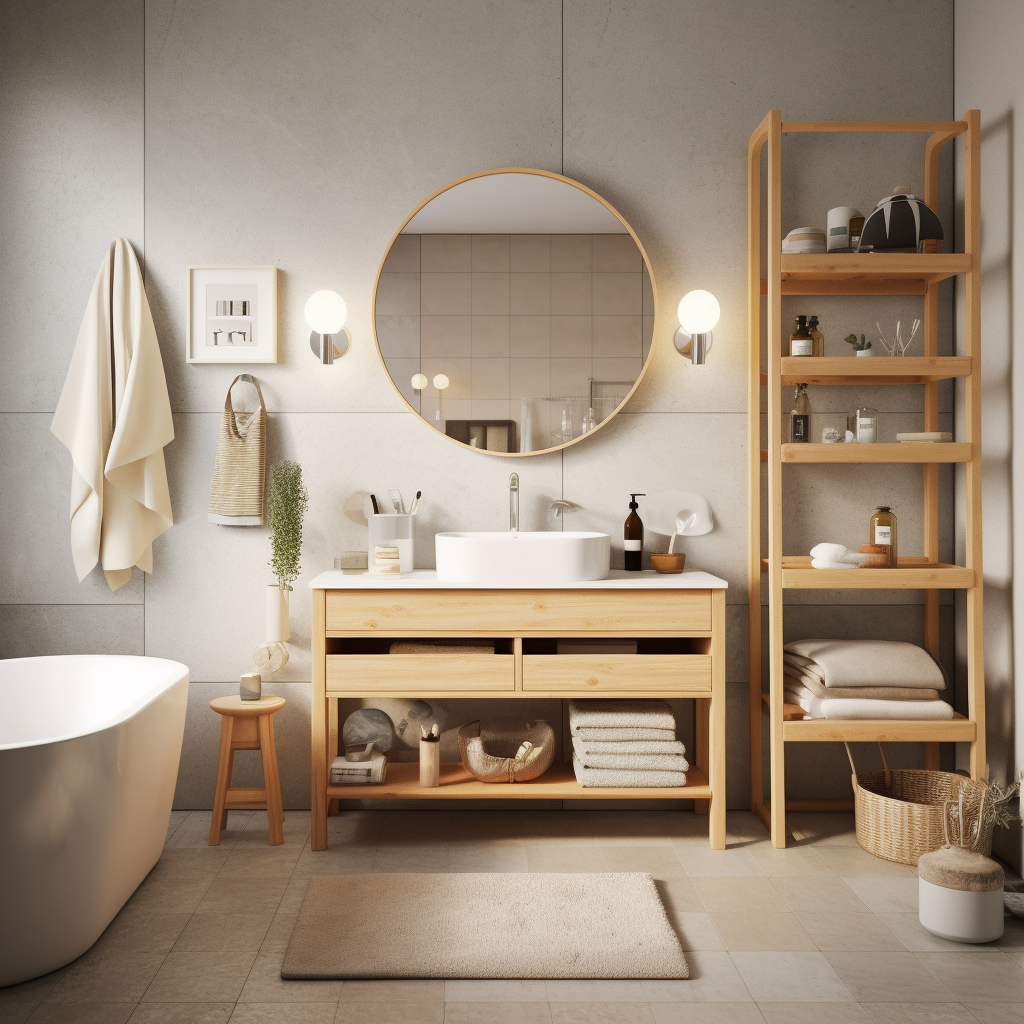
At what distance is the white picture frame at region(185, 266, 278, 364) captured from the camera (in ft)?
9.33

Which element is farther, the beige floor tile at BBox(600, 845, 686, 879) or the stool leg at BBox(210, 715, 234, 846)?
the stool leg at BBox(210, 715, 234, 846)

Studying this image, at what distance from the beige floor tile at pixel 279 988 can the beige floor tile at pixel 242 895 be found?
0.29 meters

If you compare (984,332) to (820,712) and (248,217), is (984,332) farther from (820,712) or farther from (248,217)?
(248,217)

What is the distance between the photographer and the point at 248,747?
103 inches

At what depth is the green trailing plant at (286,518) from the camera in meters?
2.72

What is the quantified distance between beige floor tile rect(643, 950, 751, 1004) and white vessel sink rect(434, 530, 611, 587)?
102 centimetres

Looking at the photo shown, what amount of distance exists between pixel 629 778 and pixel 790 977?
0.73 m

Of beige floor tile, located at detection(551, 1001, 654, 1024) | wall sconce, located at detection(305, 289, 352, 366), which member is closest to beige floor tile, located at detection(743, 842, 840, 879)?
Answer: beige floor tile, located at detection(551, 1001, 654, 1024)

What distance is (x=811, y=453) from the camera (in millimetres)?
2521

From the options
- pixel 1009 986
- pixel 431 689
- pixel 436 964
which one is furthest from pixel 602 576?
pixel 1009 986

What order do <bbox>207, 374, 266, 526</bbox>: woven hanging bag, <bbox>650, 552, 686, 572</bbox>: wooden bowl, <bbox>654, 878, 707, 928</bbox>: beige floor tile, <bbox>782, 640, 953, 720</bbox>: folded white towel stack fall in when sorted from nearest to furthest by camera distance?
<bbox>654, 878, 707, 928</bbox>: beige floor tile
<bbox>782, 640, 953, 720</bbox>: folded white towel stack
<bbox>650, 552, 686, 572</bbox>: wooden bowl
<bbox>207, 374, 266, 526</bbox>: woven hanging bag

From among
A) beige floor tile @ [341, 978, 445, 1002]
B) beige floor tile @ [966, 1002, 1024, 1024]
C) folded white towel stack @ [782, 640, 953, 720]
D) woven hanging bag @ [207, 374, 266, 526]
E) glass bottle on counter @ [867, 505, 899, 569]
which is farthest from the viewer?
woven hanging bag @ [207, 374, 266, 526]

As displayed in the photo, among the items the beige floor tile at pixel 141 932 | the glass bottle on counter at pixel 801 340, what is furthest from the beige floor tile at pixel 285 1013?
the glass bottle on counter at pixel 801 340

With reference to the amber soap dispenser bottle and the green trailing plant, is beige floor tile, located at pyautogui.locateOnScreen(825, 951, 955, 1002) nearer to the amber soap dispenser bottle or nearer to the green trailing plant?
the amber soap dispenser bottle
